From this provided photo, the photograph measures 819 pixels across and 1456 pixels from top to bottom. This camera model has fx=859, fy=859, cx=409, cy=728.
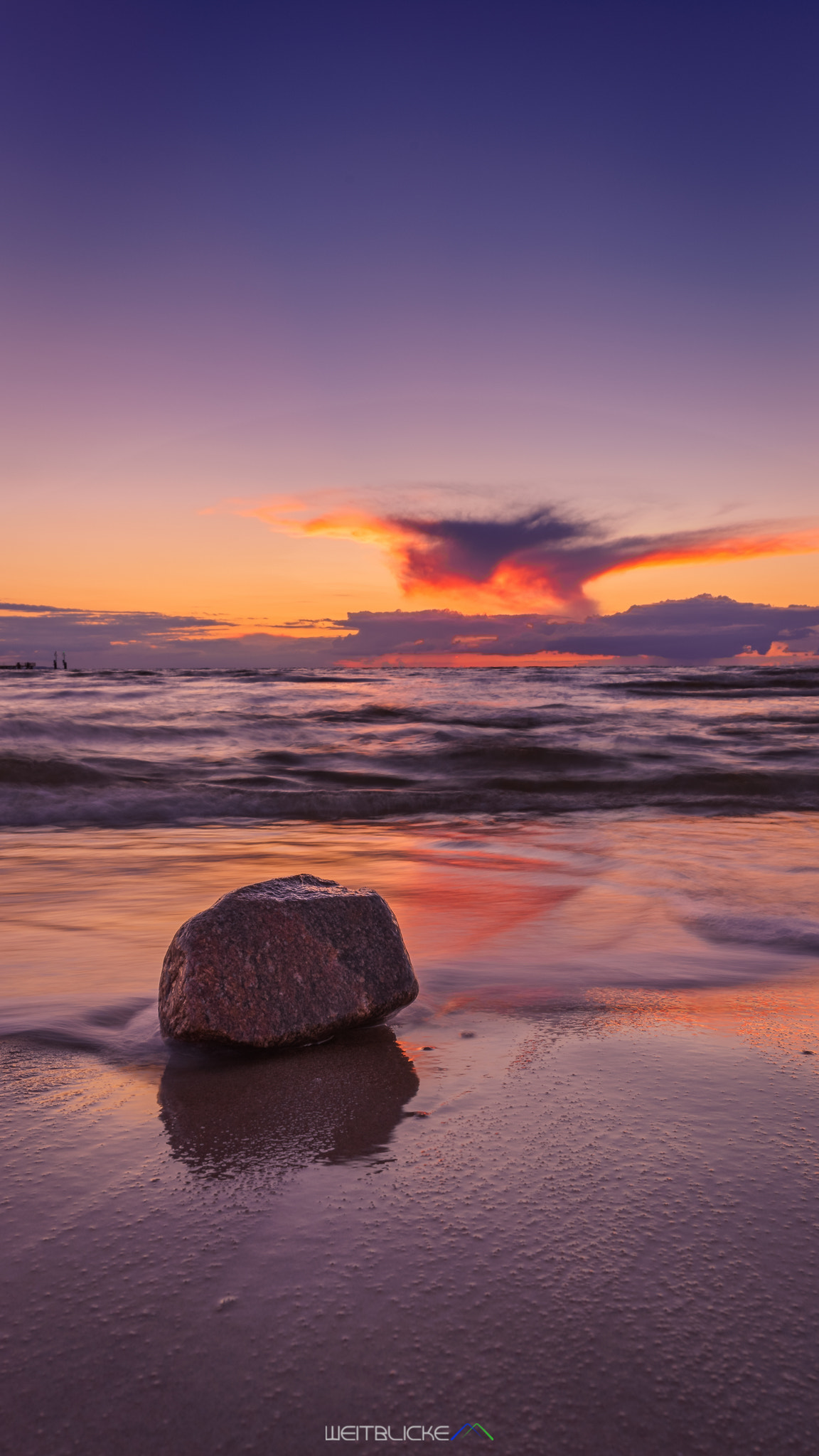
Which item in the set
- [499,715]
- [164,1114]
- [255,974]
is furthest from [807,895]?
[499,715]

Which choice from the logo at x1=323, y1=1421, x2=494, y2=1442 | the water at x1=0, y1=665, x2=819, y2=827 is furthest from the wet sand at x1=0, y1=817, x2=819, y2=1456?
the water at x1=0, y1=665, x2=819, y2=827

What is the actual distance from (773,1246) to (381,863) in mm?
3452

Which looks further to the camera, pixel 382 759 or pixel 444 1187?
pixel 382 759

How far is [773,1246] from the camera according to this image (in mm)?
1219

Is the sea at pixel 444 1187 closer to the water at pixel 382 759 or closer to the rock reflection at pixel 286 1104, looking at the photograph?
the rock reflection at pixel 286 1104

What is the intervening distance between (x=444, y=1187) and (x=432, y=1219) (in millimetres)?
93

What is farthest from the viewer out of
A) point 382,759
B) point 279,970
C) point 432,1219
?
point 382,759

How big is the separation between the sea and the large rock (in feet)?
0.23

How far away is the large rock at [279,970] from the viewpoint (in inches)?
78.5

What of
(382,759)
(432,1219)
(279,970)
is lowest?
(382,759)

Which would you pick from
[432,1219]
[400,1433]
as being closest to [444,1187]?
[432,1219]

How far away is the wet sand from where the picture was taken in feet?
3.12

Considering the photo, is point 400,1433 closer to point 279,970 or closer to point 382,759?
point 279,970

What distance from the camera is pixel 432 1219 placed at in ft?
4.20
